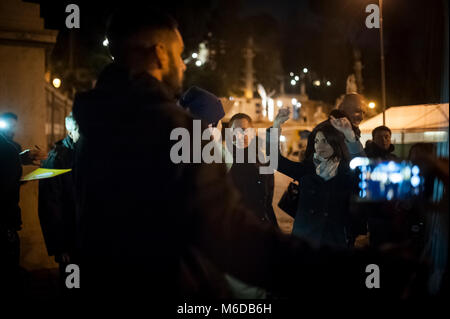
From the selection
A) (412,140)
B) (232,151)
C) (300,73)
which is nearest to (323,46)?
(300,73)

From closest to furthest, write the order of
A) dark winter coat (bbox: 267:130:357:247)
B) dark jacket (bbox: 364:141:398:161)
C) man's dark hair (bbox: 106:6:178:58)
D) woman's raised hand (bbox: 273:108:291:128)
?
1. man's dark hair (bbox: 106:6:178:58)
2. dark winter coat (bbox: 267:130:357:247)
3. woman's raised hand (bbox: 273:108:291:128)
4. dark jacket (bbox: 364:141:398:161)

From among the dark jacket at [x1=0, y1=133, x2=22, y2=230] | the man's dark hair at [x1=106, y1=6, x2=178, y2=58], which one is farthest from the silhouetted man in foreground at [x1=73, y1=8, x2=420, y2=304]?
the dark jacket at [x1=0, y1=133, x2=22, y2=230]

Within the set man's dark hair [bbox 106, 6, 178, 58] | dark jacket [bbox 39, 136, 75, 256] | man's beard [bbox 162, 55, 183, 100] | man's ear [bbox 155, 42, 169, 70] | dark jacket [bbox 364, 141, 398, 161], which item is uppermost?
man's dark hair [bbox 106, 6, 178, 58]

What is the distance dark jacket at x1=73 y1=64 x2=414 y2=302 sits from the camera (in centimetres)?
154

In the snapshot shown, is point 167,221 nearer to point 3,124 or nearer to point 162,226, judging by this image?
point 162,226

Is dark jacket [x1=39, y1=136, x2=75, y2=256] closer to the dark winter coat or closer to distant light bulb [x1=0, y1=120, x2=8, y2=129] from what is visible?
distant light bulb [x1=0, y1=120, x2=8, y2=129]

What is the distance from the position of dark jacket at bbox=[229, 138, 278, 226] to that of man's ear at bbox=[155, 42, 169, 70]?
2.62 m

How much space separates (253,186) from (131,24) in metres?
2.88

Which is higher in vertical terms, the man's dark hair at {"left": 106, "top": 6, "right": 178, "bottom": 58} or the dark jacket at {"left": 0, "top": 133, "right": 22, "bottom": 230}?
the man's dark hair at {"left": 106, "top": 6, "right": 178, "bottom": 58}

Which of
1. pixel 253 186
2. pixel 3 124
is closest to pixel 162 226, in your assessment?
pixel 253 186

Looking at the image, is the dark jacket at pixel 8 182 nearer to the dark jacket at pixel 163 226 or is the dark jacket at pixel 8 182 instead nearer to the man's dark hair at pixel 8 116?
the man's dark hair at pixel 8 116

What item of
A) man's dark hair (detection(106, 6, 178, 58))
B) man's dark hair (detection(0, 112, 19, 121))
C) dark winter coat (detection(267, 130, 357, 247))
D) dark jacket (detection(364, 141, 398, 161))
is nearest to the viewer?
man's dark hair (detection(106, 6, 178, 58))

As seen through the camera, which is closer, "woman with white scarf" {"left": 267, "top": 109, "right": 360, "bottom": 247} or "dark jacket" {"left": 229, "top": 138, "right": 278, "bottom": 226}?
"woman with white scarf" {"left": 267, "top": 109, "right": 360, "bottom": 247}
